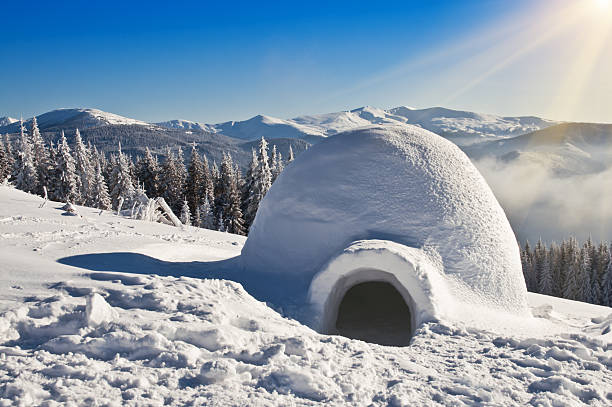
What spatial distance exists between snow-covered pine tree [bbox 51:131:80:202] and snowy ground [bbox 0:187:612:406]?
93.7 ft

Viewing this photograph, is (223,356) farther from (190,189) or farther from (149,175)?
(149,175)

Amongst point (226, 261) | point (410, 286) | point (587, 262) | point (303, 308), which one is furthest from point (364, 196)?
point (587, 262)

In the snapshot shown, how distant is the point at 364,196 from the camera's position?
6211 millimetres

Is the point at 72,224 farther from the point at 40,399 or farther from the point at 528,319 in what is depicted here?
the point at 528,319

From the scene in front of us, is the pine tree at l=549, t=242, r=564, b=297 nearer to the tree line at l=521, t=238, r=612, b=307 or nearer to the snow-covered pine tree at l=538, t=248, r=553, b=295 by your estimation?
the tree line at l=521, t=238, r=612, b=307

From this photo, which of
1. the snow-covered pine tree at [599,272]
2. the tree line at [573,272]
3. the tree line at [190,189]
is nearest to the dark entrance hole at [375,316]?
the tree line at [190,189]

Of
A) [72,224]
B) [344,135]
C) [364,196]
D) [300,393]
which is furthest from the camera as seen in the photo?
[72,224]

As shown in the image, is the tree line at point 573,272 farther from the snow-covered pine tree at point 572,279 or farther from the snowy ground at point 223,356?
the snowy ground at point 223,356

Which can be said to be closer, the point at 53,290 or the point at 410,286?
the point at 53,290

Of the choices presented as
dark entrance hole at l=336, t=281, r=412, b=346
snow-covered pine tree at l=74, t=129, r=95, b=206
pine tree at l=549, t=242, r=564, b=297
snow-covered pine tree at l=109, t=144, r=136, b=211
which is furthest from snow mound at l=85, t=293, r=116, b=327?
pine tree at l=549, t=242, r=564, b=297

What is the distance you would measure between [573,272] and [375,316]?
118 feet

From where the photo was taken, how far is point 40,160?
32.2 m

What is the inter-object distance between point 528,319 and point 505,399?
314 centimetres

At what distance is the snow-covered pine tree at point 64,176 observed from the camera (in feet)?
95.7
